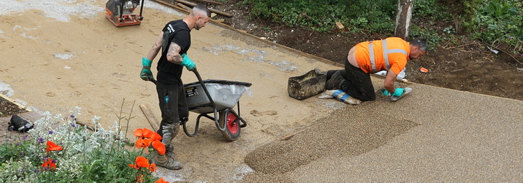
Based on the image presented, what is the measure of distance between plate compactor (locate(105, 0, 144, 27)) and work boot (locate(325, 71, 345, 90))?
3.51m

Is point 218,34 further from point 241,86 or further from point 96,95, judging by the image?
point 241,86

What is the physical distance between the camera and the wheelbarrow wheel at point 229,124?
5566mm

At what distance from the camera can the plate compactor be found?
9.03 meters

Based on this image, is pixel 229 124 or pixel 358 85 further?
pixel 358 85

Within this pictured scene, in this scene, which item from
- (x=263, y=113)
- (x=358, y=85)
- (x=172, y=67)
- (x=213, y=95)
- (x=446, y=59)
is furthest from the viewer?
(x=446, y=59)

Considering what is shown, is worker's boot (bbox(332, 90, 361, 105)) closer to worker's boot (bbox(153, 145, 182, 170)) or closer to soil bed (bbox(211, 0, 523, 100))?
soil bed (bbox(211, 0, 523, 100))

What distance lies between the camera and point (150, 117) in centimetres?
618

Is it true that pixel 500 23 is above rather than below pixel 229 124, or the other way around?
above

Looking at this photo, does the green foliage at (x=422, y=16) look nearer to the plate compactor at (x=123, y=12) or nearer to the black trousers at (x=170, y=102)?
the plate compactor at (x=123, y=12)

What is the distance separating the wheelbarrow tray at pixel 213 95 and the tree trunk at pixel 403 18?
411 cm

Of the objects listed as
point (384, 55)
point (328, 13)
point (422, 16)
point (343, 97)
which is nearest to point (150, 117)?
point (343, 97)

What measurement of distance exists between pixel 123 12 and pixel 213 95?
15.1 ft

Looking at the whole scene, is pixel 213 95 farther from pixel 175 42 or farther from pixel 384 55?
pixel 384 55

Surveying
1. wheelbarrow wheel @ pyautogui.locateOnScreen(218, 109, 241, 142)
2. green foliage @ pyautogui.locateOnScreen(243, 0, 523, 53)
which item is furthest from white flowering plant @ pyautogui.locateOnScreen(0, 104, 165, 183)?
green foliage @ pyautogui.locateOnScreen(243, 0, 523, 53)
